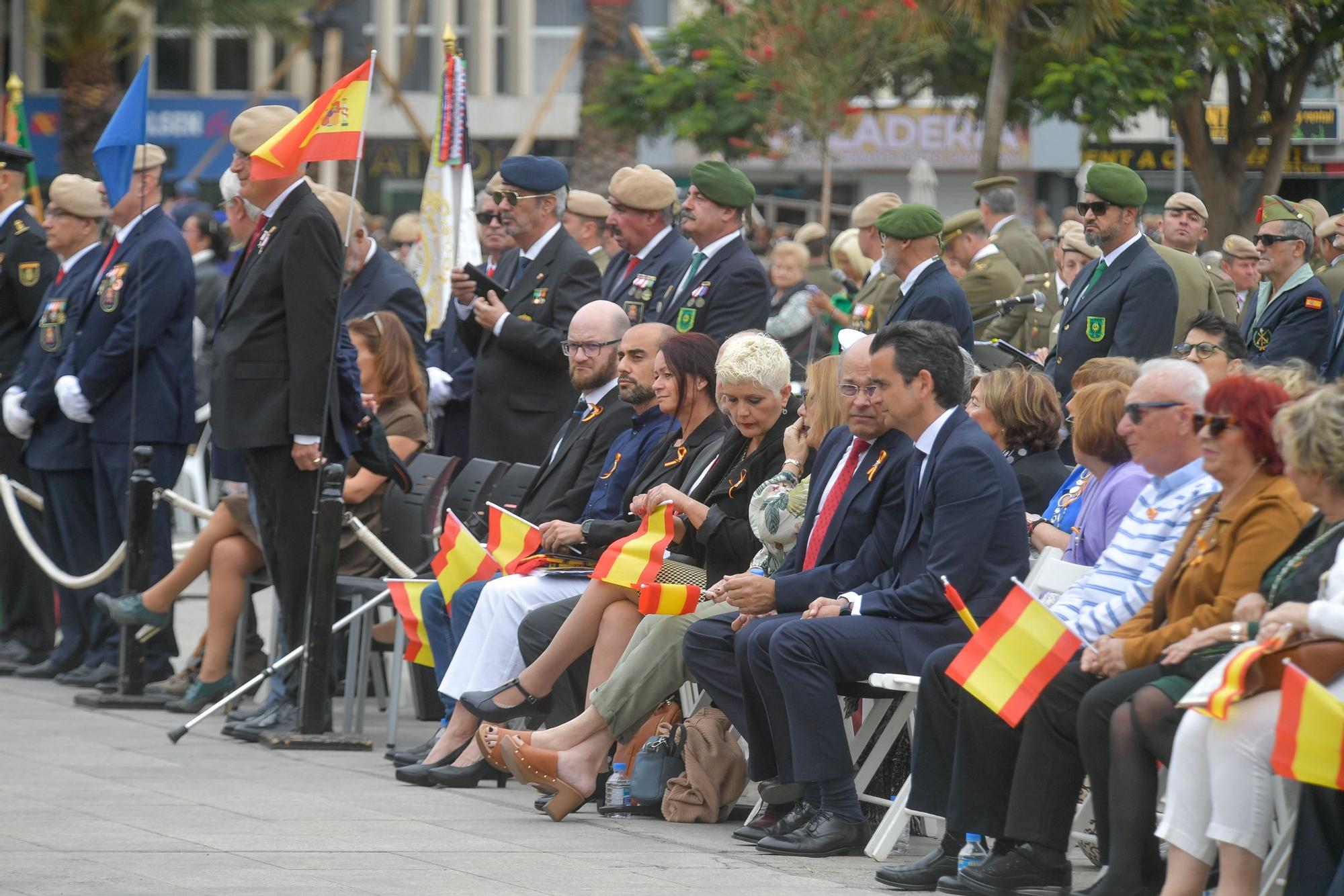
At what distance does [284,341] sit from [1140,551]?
4.22 m

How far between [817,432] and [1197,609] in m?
2.09

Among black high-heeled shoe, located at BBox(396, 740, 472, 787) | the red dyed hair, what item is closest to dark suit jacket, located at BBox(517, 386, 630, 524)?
black high-heeled shoe, located at BBox(396, 740, 472, 787)

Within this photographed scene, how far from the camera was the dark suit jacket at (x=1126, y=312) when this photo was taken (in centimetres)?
854

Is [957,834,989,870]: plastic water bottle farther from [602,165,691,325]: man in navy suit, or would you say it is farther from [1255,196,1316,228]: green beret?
[1255,196,1316,228]: green beret

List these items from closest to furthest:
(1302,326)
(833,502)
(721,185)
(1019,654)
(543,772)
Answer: (1019,654)
(833,502)
(543,772)
(1302,326)
(721,185)

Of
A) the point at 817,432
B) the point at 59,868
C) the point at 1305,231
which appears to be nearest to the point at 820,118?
the point at 1305,231

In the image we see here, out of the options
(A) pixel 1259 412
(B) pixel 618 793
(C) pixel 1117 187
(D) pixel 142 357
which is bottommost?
(B) pixel 618 793

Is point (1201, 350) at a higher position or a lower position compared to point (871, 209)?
lower

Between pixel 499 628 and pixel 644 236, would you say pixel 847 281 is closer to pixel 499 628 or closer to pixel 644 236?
pixel 644 236

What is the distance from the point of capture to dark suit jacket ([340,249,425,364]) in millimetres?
10344

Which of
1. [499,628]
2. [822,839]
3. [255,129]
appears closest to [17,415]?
[255,129]

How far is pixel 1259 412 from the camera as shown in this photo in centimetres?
536

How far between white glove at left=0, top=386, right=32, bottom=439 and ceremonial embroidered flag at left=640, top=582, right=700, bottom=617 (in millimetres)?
4894

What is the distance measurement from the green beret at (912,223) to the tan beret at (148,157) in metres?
3.62
